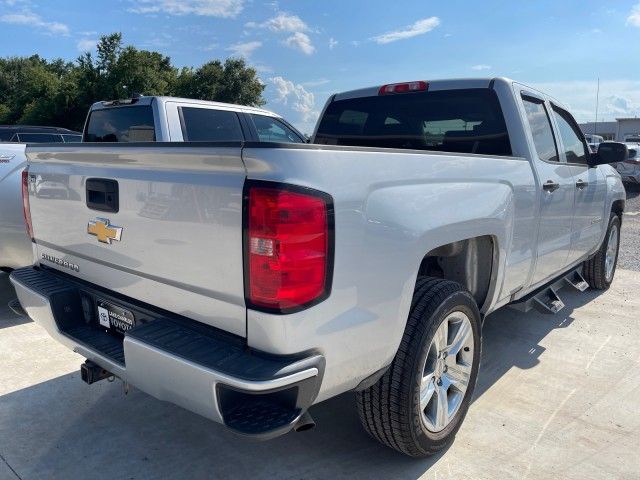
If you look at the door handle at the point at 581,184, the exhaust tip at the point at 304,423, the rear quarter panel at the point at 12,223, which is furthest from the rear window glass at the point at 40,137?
the exhaust tip at the point at 304,423

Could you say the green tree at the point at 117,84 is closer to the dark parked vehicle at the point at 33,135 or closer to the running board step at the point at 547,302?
the dark parked vehicle at the point at 33,135

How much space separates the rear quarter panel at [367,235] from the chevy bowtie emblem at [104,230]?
869 mm

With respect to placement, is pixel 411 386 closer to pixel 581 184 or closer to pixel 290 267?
pixel 290 267

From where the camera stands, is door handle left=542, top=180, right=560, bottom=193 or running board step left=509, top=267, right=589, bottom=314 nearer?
door handle left=542, top=180, right=560, bottom=193

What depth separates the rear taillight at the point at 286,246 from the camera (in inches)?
72.7

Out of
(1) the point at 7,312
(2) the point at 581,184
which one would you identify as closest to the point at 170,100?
(1) the point at 7,312

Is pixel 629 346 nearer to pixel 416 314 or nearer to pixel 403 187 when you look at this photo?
pixel 416 314

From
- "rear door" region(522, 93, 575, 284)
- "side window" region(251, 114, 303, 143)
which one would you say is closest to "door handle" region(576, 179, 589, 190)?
"rear door" region(522, 93, 575, 284)

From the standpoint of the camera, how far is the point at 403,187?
2.24 m

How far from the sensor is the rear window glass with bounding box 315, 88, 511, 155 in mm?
3582

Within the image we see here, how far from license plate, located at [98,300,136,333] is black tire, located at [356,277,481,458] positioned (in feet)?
3.70

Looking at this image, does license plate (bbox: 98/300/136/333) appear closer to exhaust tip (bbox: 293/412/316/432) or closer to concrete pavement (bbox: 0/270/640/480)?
concrete pavement (bbox: 0/270/640/480)

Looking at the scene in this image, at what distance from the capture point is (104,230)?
2.49 metres

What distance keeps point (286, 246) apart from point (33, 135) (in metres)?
9.42
